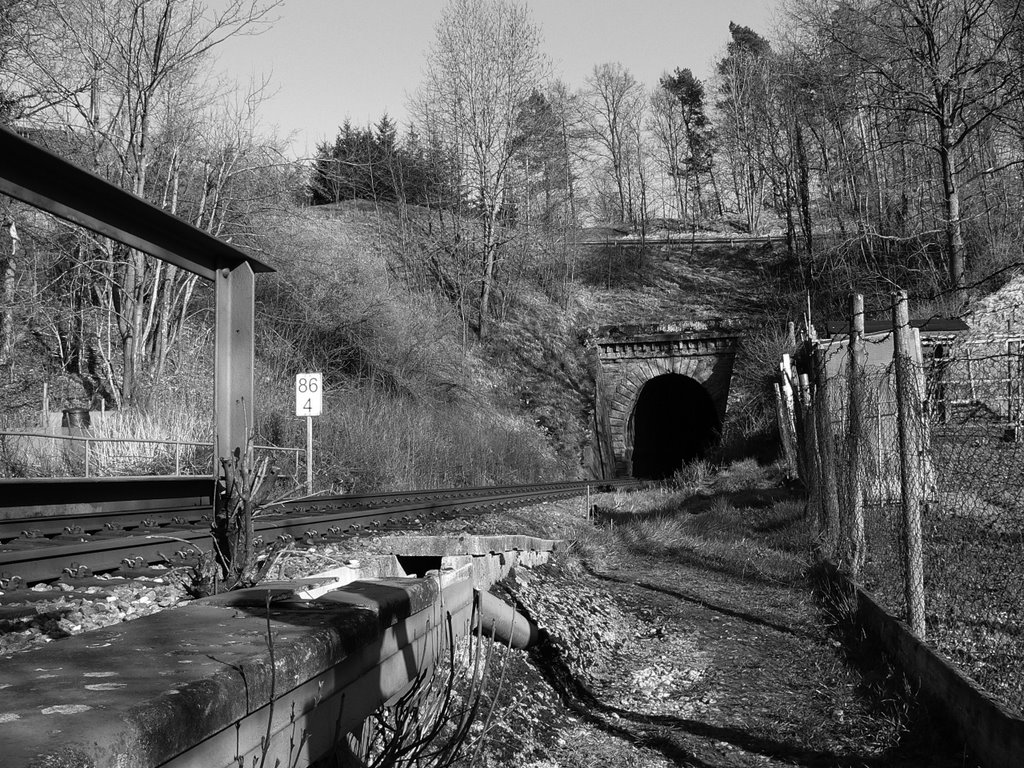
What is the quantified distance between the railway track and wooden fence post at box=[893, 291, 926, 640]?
3.79m

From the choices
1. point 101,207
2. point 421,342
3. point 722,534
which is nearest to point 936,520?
point 101,207

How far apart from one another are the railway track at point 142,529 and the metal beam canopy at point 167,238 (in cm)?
67

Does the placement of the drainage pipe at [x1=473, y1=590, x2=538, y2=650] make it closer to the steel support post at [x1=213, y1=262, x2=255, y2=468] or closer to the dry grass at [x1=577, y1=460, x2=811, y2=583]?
the steel support post at [x1=213, y1=262, x2=255, y2=468]

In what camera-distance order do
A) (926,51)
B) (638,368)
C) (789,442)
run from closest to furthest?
(789,442), (926,51), (638,368)

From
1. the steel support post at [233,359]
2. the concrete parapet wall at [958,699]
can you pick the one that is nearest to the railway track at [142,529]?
the steel support post at [233,359]

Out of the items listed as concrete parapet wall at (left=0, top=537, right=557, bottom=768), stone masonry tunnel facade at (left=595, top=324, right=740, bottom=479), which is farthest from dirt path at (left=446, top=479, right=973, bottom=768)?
stone masonry tunnel facade at (left=595, top=324, right=740, bottom=479)

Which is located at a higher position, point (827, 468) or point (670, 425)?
point (670, 425)

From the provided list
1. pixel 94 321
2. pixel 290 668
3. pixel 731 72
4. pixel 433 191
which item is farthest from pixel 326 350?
pixel 731 72

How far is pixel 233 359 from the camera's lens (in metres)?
3.63

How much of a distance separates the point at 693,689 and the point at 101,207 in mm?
3845

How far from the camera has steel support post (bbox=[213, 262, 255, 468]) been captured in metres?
3.57

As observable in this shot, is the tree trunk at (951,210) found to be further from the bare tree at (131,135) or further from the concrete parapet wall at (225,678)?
the concrete parapet wall at (225,678)

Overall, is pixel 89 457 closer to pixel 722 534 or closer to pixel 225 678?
pixel 722 534

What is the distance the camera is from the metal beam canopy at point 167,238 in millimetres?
2822
